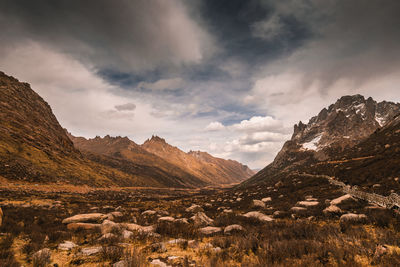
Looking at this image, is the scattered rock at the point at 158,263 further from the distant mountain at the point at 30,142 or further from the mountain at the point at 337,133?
the mountain at the point at 337,133

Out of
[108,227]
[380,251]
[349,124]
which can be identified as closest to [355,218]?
[380,251]

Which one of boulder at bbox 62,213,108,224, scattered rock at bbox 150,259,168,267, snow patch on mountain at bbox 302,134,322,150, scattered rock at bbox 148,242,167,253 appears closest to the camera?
scattered rock at bbox 150,259,168,267

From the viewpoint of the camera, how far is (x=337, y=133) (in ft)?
481

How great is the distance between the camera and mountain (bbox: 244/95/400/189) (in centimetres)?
12319

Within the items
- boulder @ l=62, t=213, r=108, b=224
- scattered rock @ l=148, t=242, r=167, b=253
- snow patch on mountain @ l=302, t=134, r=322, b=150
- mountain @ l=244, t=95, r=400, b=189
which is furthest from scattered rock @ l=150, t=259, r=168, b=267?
snow patch on mountain @ l=302, t=134, r=322, b=150

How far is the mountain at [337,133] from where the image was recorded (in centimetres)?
12319

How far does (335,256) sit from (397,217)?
25.7ft

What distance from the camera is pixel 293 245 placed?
19.5ft

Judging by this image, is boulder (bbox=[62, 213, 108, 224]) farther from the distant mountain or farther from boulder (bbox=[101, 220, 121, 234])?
the distant mountain

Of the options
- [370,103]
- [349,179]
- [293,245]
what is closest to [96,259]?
[293,245]

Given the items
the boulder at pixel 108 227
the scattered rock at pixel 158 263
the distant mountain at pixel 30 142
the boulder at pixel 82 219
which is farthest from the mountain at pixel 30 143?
the scattered rock at pixel 158 263

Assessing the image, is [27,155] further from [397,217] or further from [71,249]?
[397,217]

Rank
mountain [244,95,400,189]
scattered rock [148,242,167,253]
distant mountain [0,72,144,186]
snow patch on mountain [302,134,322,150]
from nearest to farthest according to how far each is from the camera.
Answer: scattered rock [148,242,167,253]
distant mountain [0,72,144,186]
mountain [244,95,400,189]
snow patch on mountain [302,134,322,150]

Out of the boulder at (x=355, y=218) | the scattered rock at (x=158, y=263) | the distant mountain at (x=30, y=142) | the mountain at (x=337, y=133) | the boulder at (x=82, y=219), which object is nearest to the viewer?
the scattered rock at (x=158, y=263)
